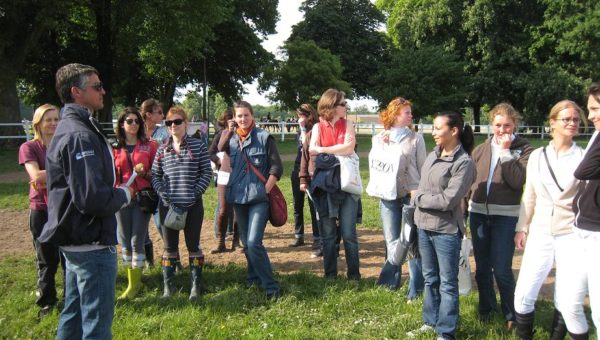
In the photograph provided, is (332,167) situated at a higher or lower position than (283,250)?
higher

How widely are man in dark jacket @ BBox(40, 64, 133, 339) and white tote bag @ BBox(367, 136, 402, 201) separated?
8.43 feet

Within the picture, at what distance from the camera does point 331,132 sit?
519 centimetres

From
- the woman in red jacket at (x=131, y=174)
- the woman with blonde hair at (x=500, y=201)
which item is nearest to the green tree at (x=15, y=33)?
the woman in red jacket at (x=131, y=174)

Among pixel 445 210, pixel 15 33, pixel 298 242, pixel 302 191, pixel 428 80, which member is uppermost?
pixel 15 33

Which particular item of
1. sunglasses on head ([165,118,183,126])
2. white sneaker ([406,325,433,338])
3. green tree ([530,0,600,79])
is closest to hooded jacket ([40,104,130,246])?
sunglasses on head ([165,118,183,126])

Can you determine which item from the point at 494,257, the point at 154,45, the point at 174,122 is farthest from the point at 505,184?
the point at 154,45

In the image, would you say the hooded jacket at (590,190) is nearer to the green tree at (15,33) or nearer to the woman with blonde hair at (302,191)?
the woman with blonde hair at (302,191)

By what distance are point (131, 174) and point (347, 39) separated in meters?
41.2

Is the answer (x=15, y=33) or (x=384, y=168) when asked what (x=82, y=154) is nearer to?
(x=384, y=168)

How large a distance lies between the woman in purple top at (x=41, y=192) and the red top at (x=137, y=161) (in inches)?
30.7

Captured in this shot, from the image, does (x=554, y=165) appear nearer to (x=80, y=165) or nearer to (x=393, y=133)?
(x=393, y=133)

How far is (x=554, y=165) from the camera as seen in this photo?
3525mm

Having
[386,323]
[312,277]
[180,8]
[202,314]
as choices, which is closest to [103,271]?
[202,314]

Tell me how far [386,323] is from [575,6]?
35648 millimetres
